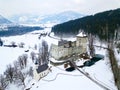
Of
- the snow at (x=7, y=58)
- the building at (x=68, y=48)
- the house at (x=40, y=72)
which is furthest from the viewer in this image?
the snow at (x=7, y=58)

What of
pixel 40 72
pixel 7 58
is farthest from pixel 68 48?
pixel 7 58

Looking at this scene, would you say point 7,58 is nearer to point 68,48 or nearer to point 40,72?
point 68,48

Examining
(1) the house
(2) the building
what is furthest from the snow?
(1) the house

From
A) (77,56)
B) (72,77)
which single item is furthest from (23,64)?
(72,77)

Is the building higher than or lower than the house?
higher

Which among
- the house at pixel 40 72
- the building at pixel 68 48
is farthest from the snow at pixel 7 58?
the house at pixel 40 72

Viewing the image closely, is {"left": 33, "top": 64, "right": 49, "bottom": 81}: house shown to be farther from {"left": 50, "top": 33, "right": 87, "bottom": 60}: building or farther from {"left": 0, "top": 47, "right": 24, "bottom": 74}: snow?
{"left": 0, "top": 47, "right": 24, "bottom": 74}: snow

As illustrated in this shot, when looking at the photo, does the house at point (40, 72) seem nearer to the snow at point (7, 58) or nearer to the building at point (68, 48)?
the building at point (68, 48)

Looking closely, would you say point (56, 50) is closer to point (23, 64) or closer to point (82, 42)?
point (82, 42)
